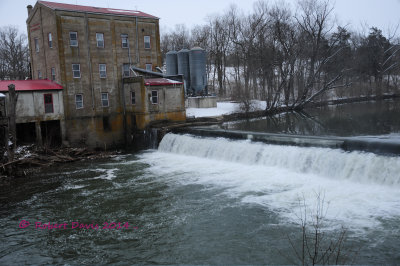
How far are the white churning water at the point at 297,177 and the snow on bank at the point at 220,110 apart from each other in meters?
14.3

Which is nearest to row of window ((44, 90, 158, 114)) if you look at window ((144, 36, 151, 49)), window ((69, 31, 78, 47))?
window ((69, 31, 78, 47))

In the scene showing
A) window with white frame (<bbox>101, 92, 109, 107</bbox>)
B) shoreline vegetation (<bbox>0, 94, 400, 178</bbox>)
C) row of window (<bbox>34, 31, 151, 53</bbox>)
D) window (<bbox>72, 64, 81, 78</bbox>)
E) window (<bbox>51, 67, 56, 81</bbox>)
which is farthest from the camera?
window with white frame (<bbox>101, 92, 109, 107</bbox>)

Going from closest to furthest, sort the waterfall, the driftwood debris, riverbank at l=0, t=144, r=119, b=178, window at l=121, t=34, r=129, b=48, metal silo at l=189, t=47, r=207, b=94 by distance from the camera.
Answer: the waterfall → riverbank at l=0, t=144, r=119, b=178 → the driftwood debris → window at l=121, t=34, r=129, b=48 → metal silo at l=189, t=47, r=207, b=94

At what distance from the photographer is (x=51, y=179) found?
18.0 metres

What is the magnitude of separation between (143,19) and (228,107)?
14.5 meters

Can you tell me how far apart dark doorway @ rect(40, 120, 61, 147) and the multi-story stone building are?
1193mm

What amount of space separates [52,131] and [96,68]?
5.61 meters

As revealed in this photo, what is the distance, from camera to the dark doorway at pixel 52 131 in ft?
86.7

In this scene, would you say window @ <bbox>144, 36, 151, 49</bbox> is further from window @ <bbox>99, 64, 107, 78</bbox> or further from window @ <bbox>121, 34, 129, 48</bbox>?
window @ <bbox>99, 64, 107, 78</bbox>

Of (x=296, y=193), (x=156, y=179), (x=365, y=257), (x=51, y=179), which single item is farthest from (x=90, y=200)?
(x=365, y=257)

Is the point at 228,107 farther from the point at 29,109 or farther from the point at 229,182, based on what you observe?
the point at 229,182

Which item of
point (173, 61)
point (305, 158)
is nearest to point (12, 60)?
point (173, 61)

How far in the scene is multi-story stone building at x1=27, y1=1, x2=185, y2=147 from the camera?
1016 inches

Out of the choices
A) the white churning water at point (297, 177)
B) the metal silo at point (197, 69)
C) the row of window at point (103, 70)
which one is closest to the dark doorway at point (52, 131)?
the row of window at point (103, 70)
